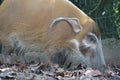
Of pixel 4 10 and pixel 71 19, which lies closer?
pixel 71 19

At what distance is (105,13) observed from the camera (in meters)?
7.63

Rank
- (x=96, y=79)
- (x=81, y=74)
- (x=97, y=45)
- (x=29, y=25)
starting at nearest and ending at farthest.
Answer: (x=96, y=79) < (x=81, y=74) < (x=97, y=45) < (x=29, y=25)

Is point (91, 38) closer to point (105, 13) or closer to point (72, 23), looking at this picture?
point (72, 23)

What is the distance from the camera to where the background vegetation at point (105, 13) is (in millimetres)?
7402

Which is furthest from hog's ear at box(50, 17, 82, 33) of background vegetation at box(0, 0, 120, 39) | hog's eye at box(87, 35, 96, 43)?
background vegetation at box(0, 0, 120, 39)

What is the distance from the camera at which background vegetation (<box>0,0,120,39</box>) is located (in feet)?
24.3

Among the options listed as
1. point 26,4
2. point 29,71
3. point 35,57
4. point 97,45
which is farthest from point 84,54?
point 29,71

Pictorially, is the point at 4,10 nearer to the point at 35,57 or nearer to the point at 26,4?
the point at 26,4

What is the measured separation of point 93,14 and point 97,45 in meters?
2.00

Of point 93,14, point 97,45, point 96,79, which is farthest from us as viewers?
point 93,14

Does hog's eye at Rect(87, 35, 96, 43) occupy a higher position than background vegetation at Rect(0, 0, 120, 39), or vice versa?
background vegetation at Rect(0, 0, 120, 39)

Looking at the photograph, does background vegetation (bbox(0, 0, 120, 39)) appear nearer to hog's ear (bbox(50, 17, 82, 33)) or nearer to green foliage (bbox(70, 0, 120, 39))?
green foliage (bbox(70, 0, 120, 39))

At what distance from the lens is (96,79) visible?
13.6ft

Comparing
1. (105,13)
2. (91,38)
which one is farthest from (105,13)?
(91,38)
